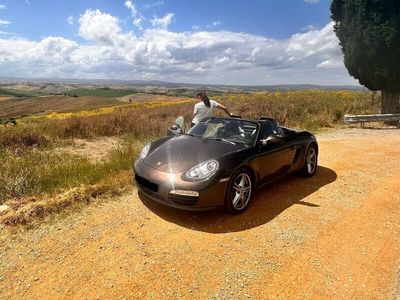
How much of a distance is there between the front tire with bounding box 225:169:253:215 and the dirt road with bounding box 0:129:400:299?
0.16 meters

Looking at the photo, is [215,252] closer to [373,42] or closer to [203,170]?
[203,170]

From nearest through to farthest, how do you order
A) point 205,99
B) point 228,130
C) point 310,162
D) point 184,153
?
point 184,153, point 228,130, point 310,162, point 205,99

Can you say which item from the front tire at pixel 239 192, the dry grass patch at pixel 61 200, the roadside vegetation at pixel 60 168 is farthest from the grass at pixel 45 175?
the front tire at pixel 239 192

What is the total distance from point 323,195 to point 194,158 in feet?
8.45

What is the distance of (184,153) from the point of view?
5.04m

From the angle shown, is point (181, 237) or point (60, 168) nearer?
point (181, 237)

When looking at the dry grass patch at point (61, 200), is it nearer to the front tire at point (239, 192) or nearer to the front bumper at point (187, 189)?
the front bumper at point (187, 189)

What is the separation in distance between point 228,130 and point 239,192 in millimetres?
1354

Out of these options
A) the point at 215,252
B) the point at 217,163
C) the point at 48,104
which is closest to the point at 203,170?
the point at 217,163

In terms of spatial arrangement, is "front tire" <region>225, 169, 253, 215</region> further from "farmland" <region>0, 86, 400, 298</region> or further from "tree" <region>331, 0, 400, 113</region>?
"tree" <region>331, 0, 400, 113</region>

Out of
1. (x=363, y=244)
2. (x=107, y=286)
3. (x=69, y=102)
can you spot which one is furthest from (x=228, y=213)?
(x=69, y=102)

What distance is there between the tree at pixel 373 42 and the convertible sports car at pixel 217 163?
11.0m

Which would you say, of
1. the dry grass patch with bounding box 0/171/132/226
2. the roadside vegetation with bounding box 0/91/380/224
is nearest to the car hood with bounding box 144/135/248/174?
the dry grass patch with bounding box 0/171/132/226

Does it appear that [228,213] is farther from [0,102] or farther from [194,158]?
[0,102]
